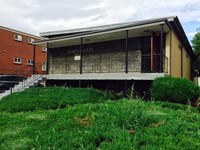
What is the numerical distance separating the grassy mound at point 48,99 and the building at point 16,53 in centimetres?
1524

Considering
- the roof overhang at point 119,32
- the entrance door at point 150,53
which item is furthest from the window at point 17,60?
the entrance door at point 150,53

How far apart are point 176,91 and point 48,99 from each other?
17.5ft

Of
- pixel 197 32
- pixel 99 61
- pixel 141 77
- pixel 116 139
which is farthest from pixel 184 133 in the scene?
pixel 197 32

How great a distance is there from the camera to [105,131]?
5.20m

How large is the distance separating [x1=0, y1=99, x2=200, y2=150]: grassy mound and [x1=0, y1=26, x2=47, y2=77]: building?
2242cm

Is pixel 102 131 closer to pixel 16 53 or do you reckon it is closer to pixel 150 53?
pixel 150 53

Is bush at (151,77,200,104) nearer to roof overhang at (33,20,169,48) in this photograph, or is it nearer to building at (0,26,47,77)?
roof overhang at (33,20,169,48)

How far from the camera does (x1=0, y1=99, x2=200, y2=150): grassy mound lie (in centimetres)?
461

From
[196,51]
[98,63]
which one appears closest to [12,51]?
[98,63]

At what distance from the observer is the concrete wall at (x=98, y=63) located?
1783cm

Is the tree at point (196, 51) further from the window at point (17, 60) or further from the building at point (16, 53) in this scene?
the window at point (17, 60)

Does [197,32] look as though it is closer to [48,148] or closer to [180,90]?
[180,90]

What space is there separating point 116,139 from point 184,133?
4.14 ft

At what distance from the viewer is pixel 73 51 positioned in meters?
21.2
